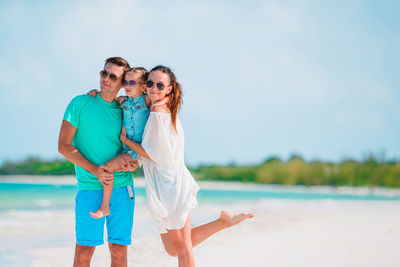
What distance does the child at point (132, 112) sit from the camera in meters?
2.83

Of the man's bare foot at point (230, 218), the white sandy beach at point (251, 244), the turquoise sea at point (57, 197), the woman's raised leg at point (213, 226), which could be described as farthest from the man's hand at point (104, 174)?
the turquoise sea at point (57, 197)

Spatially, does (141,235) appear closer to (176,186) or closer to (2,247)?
(2,247)

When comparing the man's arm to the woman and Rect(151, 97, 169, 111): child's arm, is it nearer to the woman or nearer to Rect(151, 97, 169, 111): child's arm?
the woman

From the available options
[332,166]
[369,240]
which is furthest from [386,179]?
[369,240]

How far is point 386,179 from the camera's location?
84.9ft

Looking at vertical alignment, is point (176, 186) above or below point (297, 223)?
above

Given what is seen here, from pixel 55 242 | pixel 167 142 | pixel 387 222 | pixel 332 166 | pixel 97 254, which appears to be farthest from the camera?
pixel 332 166

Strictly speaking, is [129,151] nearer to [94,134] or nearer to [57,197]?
[94,134]

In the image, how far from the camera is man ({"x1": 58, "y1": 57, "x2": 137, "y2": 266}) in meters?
2.87

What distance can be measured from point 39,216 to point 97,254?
459cm

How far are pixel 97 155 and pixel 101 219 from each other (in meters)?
0.43

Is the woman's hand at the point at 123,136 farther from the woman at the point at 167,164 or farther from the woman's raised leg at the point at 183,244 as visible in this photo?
the woman's raised leg at the point at 183,244

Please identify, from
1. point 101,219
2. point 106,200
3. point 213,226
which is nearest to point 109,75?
point 106,200

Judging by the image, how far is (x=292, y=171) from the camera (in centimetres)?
3016
